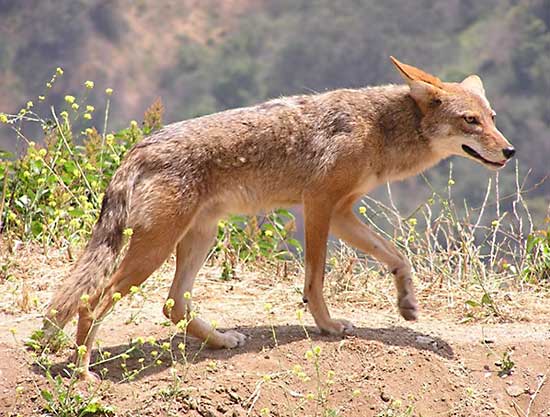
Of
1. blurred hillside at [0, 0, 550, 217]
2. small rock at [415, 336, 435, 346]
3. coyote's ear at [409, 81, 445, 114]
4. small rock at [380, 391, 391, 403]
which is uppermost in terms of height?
coyote's ear at [409, 81, 445, 114]

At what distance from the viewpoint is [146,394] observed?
6.52 meters

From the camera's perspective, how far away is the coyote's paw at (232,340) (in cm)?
727

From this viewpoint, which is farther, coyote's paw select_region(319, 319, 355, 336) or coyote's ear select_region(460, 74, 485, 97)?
coyote's ear select_region(460, 74, 485, 97)

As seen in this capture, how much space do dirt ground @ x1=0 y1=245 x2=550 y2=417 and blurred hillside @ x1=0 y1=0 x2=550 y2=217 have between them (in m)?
39.5

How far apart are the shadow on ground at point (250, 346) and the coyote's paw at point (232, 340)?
4 cm

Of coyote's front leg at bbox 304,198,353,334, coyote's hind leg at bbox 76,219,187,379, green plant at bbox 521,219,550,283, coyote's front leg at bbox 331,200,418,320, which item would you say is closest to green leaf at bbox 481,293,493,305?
coyote's front leg at bbox 331,200,418,320

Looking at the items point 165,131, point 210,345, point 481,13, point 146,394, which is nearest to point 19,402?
point 146,394

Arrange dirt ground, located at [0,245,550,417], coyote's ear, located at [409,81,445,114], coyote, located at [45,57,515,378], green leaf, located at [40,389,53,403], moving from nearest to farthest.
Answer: green leaf, located at [40,389,53,403]
dirt ground, located at [0,245,550,417]
coyote, located at [45,57,515,378]
coyote's ear, located at [409,81,445,114]

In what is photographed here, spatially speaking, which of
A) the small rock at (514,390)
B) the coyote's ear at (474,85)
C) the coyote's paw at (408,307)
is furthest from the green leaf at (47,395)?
the coyote's ear at (474,85)

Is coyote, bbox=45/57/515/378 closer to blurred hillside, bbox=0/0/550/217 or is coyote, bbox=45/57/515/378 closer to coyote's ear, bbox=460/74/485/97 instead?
coyote's ear, bbox=460/74/485/97

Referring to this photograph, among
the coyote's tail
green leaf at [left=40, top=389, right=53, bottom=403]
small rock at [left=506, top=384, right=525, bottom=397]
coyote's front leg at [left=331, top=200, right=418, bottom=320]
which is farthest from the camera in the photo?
coyote's front leg at [left=331, top=200, right=418, bottom=320]

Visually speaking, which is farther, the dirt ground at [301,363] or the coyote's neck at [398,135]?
Result: the coyote's neck at [398,135]

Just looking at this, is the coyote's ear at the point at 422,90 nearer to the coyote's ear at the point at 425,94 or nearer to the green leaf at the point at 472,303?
the coyote's ear at the point at 425,94

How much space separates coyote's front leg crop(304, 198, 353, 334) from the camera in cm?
740
